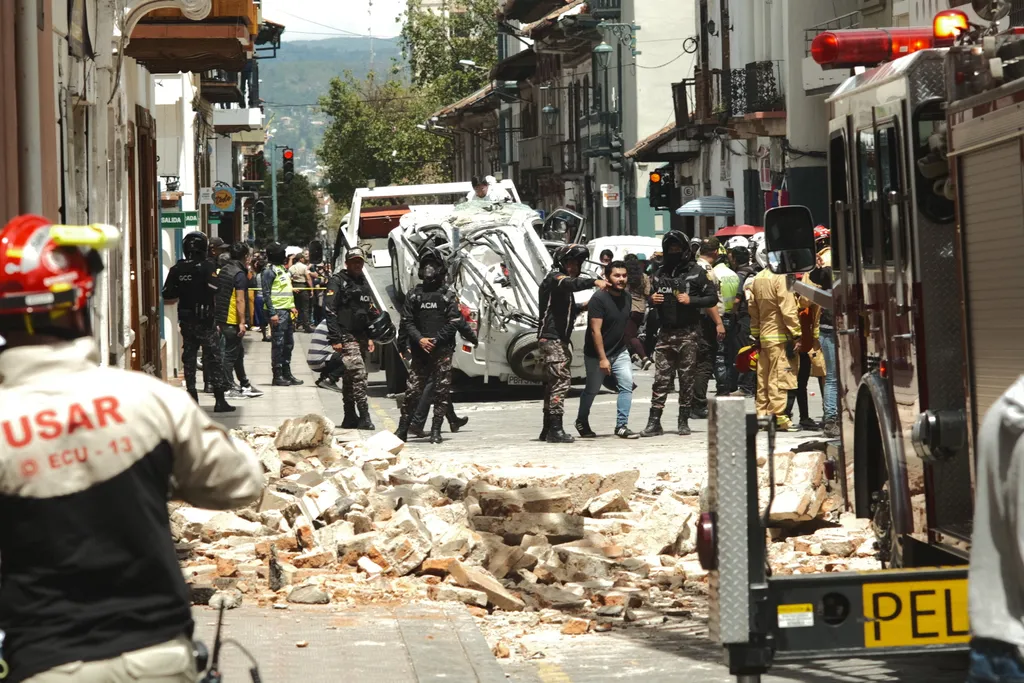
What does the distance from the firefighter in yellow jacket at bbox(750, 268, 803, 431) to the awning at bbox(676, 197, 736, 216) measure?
2566 centimetres

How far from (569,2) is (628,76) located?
1057 cm

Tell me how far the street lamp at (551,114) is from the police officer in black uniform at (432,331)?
46.6 meters

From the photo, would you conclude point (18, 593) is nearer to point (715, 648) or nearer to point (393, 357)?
point (715, 648)

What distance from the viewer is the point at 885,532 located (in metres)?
7.37

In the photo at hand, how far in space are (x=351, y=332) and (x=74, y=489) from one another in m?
14.6

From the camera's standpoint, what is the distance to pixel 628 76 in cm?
5238

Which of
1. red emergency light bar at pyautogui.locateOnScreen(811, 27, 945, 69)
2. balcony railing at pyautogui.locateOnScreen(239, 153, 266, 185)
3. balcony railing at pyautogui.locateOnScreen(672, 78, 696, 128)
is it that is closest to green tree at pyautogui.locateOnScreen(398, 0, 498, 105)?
balcony railing at pyautogui.locateOnScreen(239, 153, 266, 185)

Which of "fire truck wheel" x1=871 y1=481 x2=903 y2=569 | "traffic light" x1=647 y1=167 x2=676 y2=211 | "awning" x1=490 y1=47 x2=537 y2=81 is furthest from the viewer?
"awning" x1=490 y1=47 x2=537 y2=81

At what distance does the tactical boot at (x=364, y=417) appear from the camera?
18.2m

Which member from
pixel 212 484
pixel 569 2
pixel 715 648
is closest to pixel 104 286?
pixel 715 648

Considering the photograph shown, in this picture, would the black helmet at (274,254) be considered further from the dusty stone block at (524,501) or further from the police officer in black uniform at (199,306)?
the dusty stone block at (524,501)

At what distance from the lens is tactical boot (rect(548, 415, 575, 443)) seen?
16828 millimetres

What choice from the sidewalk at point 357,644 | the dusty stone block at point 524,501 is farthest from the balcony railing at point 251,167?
the sidewalk at point 357,644

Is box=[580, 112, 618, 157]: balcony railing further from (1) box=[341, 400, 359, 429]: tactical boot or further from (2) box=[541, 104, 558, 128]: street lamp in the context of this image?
(1) box=[341, 400, 359, 429]: tactical boot
